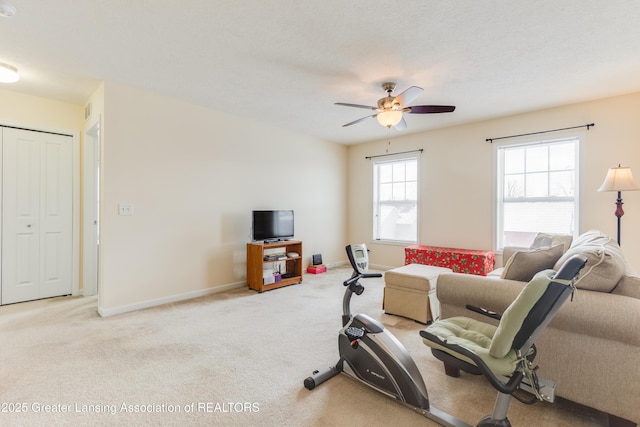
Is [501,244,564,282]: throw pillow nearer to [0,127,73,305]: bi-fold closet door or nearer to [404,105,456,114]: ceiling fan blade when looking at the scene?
[404,105,456,114]: ceiling fan blade

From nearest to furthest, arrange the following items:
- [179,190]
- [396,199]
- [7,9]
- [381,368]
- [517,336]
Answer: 1. [517,336]
2. [381,368]
3. [7,9]
4. [179,190]
5. [396,199]

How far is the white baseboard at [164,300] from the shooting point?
10.6 feet

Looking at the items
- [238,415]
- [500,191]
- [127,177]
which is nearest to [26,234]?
[127,177]

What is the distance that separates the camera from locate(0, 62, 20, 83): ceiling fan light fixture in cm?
281

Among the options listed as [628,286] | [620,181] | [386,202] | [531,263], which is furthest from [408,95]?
[386,202]

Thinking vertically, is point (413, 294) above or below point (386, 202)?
below

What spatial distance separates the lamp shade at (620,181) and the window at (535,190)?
62cm

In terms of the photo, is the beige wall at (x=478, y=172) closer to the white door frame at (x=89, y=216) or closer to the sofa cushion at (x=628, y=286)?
the sofa cushion at (x=628, y=286)

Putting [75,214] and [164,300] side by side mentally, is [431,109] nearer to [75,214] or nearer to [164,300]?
[164,300]

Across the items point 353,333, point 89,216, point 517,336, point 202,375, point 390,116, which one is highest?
point 390,116

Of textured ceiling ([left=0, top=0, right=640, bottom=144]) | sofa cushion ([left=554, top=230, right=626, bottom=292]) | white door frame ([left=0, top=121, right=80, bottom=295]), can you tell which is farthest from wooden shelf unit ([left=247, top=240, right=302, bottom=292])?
sofa cushion ([left=554, top=230, right=626, bottom=292])

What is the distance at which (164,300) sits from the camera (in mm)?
3643

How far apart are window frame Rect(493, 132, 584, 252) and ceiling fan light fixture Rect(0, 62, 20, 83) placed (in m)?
5.80

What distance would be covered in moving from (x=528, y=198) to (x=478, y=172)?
77 centimetres
